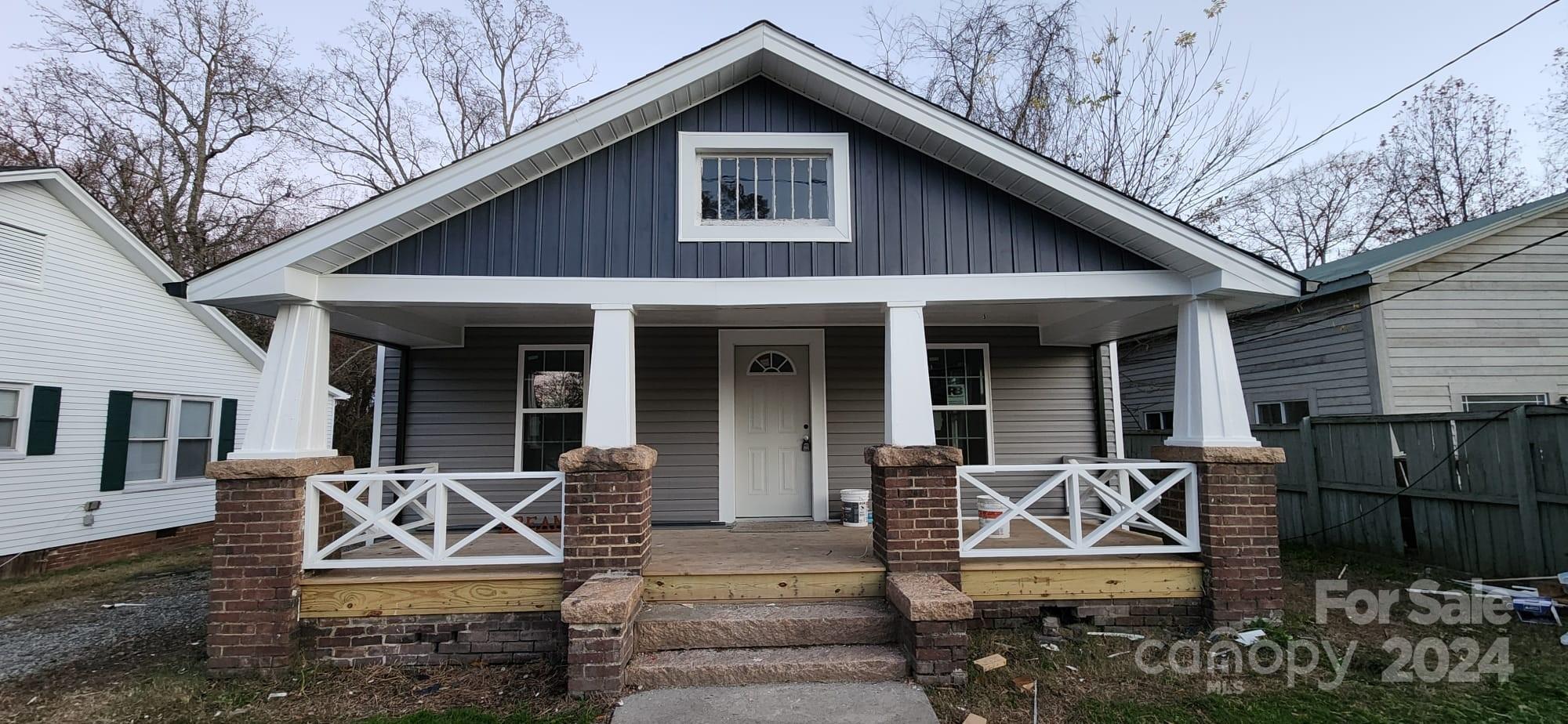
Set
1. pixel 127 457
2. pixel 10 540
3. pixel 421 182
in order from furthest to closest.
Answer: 1. pixel 127 457
2. pixel 10 540
3. pixel 421 182

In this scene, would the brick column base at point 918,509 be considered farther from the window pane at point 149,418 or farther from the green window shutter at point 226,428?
the green window shutter at point 226,428

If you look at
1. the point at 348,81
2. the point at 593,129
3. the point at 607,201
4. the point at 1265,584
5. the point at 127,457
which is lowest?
the point at 1265,584

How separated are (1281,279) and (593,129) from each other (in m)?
5.24

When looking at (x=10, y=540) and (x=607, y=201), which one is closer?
(x=607, y=201)

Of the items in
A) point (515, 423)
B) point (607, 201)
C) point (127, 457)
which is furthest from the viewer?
point (127, 457)

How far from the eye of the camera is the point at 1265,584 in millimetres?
4891

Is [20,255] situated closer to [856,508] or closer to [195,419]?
[195,419]

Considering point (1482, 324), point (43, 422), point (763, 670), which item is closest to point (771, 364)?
point (763, 670)

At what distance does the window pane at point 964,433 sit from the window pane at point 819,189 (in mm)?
2989

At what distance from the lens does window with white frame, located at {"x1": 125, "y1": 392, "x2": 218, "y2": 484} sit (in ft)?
30.9

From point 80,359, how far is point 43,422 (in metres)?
0.94

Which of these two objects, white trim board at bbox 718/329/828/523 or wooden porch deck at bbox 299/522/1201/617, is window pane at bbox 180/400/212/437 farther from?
white trim board at bbox 718/329/828/523

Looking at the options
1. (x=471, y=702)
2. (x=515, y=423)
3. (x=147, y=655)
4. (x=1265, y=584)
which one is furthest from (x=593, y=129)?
(x=1265, y=584)

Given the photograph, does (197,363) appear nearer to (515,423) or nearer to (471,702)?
(515,423)
